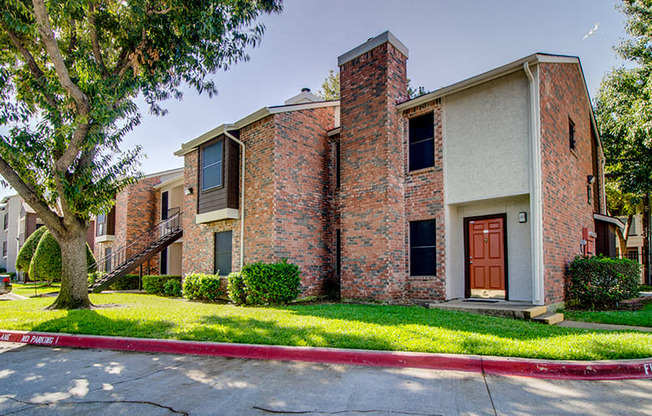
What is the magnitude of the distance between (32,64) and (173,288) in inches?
344

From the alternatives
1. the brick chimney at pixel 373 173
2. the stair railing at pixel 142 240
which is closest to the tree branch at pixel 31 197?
the brick chimney at pixel 373 173

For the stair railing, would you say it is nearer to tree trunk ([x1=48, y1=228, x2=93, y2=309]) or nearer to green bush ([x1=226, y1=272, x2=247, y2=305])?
tree trunk ([x1=48, y1=228, x2=93, y2=309])

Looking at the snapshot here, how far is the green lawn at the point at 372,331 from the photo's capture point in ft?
16.3

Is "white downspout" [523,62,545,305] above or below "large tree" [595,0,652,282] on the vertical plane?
below

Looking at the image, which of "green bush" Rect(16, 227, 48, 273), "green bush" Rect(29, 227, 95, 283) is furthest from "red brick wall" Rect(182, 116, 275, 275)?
"green bush" Rect(16, 227, 48, 273)

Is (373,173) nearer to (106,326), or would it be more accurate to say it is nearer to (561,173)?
(561,173)

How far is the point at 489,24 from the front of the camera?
11.0m

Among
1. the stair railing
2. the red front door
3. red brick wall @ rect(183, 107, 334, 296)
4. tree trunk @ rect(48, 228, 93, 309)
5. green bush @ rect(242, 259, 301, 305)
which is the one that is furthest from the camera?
the stair railing

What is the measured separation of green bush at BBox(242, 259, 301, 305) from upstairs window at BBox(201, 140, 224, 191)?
3.76m

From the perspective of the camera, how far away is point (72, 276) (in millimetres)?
10711

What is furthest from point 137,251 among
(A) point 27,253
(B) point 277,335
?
(B) point 277,335

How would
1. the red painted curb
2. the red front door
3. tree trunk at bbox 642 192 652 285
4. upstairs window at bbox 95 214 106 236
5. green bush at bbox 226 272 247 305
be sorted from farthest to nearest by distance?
upstairs window at bbox 95 214 106 236 → tree trunk at bbox 642 192 652 285 → green bush at bbox 226 272 247 305 → the red front door → the red painted curb

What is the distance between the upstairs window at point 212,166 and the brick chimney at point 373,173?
444 cm

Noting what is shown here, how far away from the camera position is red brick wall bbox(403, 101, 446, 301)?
32.7 ft
